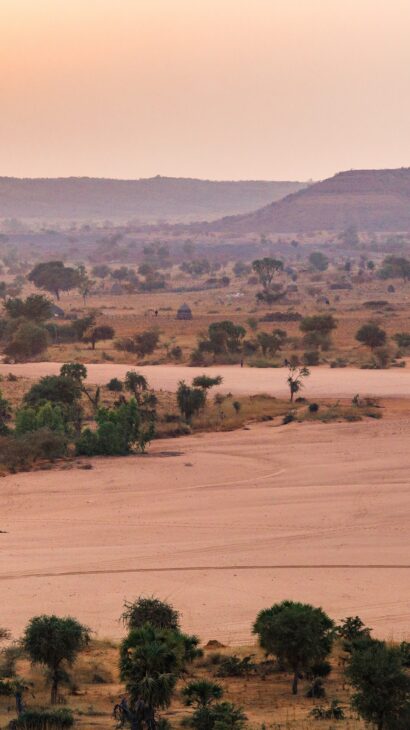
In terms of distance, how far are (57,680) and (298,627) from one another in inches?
169

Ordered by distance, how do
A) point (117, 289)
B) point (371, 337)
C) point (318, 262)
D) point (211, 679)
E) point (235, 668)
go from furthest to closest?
point (318, 262), point (117, 289), point (371, 337), point (235, 668), point (211, 679)

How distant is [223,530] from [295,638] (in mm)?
12562

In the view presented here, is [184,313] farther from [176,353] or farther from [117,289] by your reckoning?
[117,289]

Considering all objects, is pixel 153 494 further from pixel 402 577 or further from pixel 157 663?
pixel 157 663

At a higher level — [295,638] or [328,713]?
[295,638]

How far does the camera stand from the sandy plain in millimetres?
27094

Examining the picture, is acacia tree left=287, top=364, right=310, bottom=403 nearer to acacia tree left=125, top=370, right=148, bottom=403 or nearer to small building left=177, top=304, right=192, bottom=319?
acacia tree left=125, top=370, right=148, bottom=403

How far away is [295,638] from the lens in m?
21.2

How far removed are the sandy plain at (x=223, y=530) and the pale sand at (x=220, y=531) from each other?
0.16 feet

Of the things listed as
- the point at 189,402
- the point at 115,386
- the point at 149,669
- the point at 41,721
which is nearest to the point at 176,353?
the point at 115,386

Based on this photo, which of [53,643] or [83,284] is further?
[83,284]

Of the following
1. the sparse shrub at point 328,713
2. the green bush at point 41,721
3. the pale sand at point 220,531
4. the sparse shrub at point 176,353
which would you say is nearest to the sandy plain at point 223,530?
the pale sand at point 220,531

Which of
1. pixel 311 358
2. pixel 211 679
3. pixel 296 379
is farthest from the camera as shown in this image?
pixel 311 358

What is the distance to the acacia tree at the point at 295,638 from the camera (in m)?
21.2
